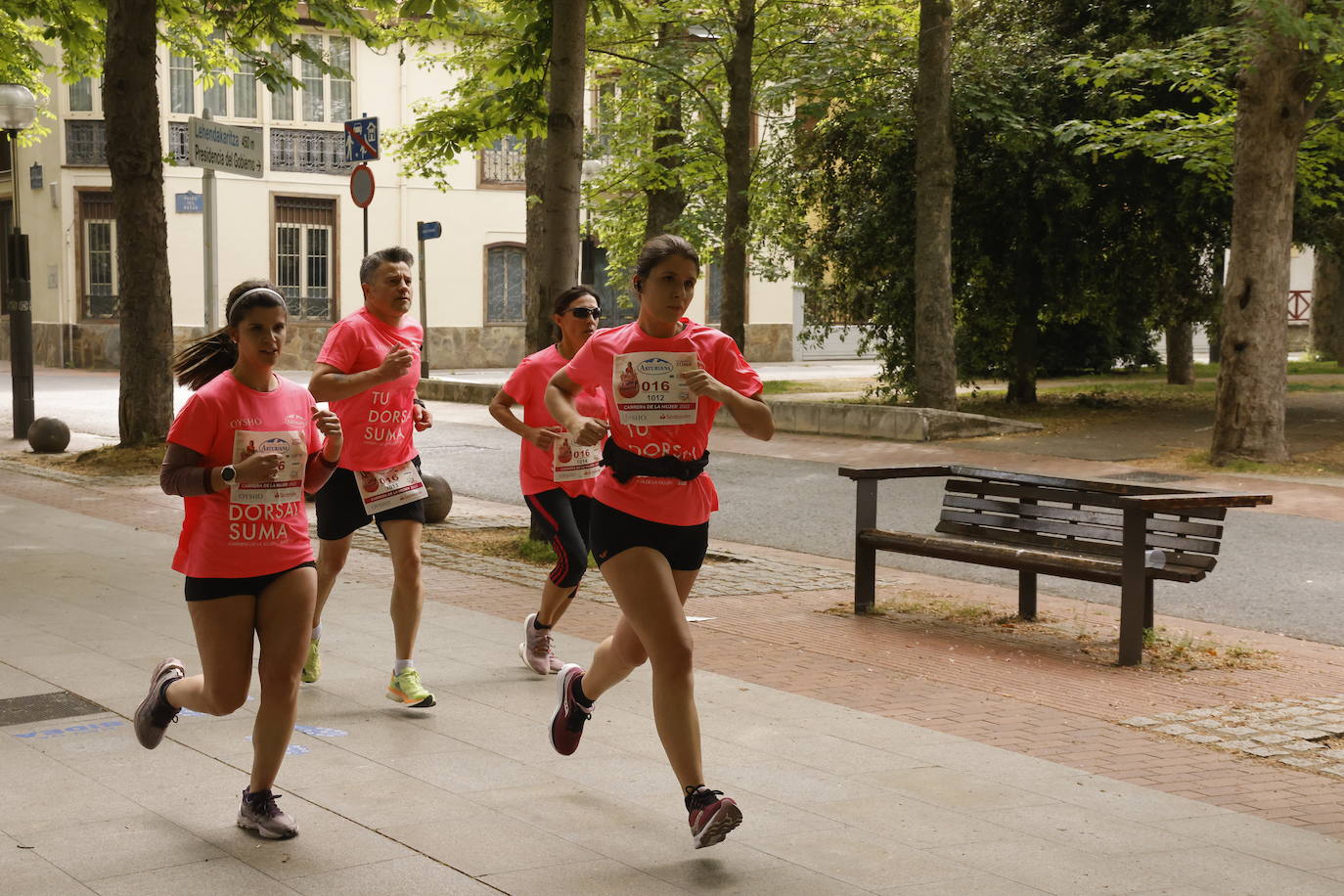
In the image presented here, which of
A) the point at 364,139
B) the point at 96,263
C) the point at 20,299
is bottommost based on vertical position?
the point at 20,299

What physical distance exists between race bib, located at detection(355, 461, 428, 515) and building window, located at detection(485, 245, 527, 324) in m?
35.7

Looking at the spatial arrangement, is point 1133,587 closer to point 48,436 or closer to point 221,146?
point 221,146

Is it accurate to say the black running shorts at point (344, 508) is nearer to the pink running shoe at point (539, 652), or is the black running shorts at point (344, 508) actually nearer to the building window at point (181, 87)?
the pink running shoe at point (539, 652)

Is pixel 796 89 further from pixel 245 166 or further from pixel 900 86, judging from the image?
pixel 245 166

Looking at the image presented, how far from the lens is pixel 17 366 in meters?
19.5

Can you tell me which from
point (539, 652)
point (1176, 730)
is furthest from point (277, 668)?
point (1176, 730)

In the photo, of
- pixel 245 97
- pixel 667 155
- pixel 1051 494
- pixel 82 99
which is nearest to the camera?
pixel 1051 494

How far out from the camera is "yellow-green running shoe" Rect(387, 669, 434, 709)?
627 cm

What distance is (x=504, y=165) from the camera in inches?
1665

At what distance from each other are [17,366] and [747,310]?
28089mm

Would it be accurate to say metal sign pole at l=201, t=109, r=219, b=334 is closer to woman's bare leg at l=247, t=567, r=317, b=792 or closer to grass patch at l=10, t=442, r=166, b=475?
grass patch at l=10, t=442, r=166, b=475

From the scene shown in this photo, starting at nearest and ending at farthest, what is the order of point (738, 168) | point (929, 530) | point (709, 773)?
point (709, 773)
point (929, 530)
point (738, 168)

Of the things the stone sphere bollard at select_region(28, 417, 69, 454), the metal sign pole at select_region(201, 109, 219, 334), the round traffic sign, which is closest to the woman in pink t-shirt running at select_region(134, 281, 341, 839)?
the metal sign pole at select_region(201, 109, 219, 334)

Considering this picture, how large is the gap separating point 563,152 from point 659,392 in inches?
265
